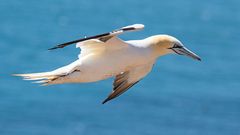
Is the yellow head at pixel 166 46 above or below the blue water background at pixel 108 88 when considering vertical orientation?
below

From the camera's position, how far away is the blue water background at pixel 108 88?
18.5 m

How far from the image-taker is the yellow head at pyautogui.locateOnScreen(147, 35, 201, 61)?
10812mm

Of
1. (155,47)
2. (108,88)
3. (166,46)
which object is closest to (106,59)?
(155,47)

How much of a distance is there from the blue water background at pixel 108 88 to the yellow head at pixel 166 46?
285 inches

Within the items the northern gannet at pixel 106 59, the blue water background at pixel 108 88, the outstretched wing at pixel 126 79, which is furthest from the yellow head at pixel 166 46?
the blue water background at pixel 108 88

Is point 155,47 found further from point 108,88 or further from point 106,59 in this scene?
point 108,88

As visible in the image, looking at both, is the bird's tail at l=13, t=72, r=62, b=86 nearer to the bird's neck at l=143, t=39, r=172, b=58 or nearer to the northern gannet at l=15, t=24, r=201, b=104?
the northern gannet at l=15, t=24, r=201, b=104

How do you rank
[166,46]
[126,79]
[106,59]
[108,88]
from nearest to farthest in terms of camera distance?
[106,59]
[166,46]
[126,79]
[108,88]

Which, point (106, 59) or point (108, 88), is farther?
point (108, 88)

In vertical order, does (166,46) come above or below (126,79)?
above

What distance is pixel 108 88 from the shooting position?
63.3 ft

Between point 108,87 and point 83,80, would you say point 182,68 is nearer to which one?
point 108,87

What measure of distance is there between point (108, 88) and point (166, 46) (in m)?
8.36

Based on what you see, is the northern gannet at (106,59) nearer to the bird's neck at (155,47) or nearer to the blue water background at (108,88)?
the bird's neck at (155,47)
